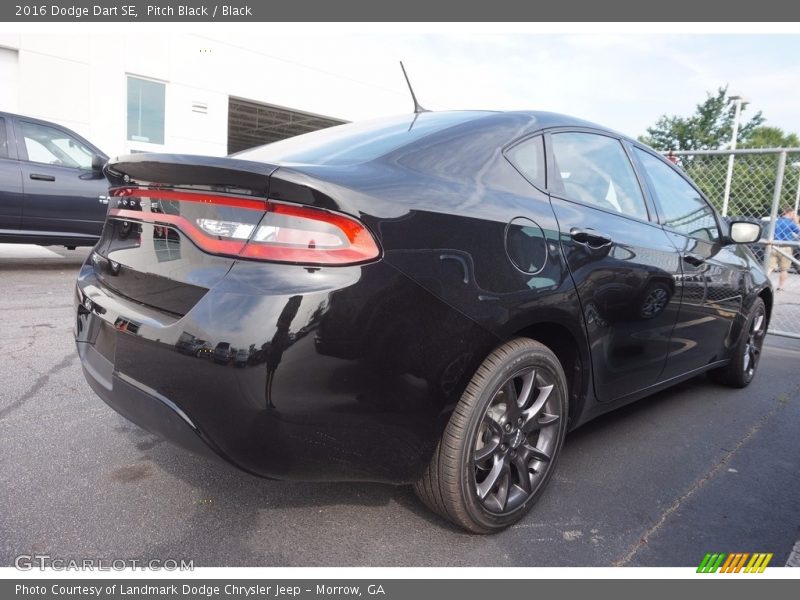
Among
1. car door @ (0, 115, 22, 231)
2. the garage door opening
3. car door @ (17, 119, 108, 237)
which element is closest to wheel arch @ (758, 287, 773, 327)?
car door @ (17, 119, 108, 237)

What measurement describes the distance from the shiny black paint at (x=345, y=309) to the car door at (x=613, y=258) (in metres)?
0.03

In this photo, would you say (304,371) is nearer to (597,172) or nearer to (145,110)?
(597,172)

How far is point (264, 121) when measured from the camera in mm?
22000

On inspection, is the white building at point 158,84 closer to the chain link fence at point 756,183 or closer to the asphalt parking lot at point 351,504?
the chain link fence at point 756,183

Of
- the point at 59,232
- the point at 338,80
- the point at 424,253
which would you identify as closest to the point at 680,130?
the point at 338,80

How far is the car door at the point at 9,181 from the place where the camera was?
21.6 ft

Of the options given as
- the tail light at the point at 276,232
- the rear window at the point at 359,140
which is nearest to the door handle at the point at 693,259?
the rear window at the point at 359,140

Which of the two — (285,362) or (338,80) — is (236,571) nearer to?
(285,362)

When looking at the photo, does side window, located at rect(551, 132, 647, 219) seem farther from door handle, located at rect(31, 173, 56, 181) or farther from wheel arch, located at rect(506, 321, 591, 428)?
door handle, located at rect(31, 173, 56, 181)

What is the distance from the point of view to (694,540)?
2266 mm

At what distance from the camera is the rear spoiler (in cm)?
174

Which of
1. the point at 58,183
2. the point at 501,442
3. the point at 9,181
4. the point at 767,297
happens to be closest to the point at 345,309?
the point at 501,442

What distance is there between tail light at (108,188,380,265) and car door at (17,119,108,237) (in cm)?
616

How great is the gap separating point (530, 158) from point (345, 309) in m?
1.16
